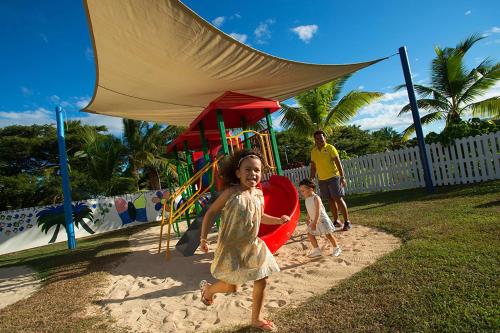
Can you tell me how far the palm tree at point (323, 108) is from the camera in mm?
14680

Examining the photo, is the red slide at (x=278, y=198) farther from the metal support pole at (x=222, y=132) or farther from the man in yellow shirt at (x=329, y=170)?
the metal support pole at (x=222, y=132)

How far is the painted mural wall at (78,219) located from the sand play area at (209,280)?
9.70 metres

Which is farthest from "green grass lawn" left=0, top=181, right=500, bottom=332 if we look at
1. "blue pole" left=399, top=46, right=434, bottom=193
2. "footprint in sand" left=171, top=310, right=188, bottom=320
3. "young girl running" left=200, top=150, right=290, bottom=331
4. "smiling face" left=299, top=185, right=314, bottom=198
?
"blue pole" left=399, top=46, right=434, bottom=193

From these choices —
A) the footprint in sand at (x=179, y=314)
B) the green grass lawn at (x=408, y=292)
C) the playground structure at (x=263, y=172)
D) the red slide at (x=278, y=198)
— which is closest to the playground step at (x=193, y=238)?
the playground structure at (x=263, y=172)

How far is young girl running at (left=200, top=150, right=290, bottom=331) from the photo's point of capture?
90.4 inches

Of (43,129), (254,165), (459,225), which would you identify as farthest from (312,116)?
(43,129)

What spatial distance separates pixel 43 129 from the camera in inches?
1211

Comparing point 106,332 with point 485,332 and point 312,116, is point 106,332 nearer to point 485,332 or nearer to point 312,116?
point 485,332

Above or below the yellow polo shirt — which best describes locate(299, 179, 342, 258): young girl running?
below

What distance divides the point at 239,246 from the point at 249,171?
1.88 ft

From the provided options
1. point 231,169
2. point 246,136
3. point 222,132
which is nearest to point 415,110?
point 246,136

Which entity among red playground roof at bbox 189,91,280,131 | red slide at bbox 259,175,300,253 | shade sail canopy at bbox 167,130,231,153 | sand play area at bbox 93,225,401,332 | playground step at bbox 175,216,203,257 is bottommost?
sand play area at bbox 93,225,401,332

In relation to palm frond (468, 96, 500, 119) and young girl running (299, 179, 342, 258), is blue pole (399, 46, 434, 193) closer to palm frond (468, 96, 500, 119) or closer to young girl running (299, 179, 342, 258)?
young girl running (299, 179, 342, 258)

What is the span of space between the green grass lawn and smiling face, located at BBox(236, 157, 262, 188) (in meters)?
1.11
